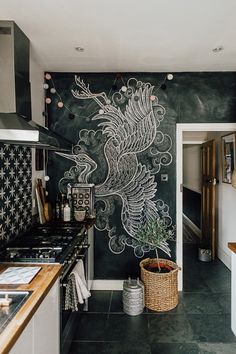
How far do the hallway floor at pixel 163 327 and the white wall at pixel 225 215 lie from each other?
0.84 m

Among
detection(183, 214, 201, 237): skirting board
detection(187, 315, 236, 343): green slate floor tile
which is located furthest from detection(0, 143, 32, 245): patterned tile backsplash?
detection(183, 214, 201, 237): skirting board

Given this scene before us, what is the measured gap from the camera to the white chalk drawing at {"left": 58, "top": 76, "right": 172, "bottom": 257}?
347 cm

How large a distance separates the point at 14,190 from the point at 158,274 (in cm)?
171

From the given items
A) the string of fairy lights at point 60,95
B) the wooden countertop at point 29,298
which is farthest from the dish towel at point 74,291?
the string of fairy lights at point 60,95

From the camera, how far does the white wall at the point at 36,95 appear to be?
9.95 ft

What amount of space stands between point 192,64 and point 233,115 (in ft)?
2.69

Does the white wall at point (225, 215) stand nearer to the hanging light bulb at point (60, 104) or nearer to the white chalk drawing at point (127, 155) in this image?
the white chalk drawing at point (127, 155)

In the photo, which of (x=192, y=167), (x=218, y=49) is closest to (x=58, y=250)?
(x=218, y=49)

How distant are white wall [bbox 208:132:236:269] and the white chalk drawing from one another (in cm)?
125

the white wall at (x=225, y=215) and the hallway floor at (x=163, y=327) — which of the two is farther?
the white wall at (x=225, y=215)

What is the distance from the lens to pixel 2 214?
230 centimetres

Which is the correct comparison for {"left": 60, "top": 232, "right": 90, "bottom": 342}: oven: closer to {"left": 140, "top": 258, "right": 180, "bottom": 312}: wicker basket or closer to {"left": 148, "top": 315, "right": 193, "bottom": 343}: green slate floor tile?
{"left": 148, "top": 315, "right": 193, "bottom": 343}: green slate floor tile

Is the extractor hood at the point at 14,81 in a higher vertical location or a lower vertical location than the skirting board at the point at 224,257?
higher

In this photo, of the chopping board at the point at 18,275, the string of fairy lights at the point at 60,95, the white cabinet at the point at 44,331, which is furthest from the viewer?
the string of fairy lights at the point at 60,95
